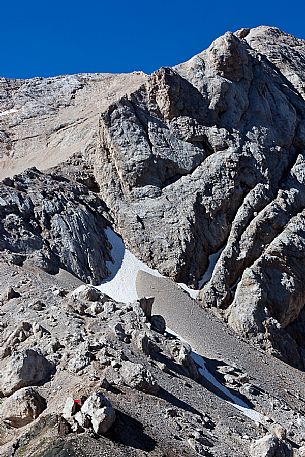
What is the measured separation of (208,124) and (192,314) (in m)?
20.3

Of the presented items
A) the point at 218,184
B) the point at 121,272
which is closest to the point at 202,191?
the point at 218,184

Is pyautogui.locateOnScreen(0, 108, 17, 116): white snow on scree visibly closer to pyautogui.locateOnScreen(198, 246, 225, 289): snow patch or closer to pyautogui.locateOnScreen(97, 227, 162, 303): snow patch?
pyautogui.locateOnScreen(97, 227, 162, 303): snow patch

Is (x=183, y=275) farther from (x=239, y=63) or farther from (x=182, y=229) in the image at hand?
(x=239, y=63)

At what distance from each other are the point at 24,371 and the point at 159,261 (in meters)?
27.3

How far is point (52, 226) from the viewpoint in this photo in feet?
154

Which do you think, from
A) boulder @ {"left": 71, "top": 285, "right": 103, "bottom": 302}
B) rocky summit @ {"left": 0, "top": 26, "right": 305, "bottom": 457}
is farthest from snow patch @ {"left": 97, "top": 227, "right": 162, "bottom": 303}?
boulder @ {"left": 71, "top": 285, "right": 103, "bottom": 302}

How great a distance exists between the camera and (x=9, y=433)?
68.5 ft

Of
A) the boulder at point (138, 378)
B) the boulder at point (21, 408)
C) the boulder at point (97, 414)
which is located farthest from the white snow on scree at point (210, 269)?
the boulder at point (97, 414)

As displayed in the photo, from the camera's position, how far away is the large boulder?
23.3 meters

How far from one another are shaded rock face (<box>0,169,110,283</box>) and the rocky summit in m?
0.15

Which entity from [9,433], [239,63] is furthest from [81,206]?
[9,433]

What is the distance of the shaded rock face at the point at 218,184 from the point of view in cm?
4950

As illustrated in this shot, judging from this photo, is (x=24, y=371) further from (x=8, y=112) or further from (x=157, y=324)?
(x=8, y=112)

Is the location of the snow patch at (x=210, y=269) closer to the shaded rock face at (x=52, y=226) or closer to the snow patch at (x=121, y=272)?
the snow patch at (x=121, y=272)
